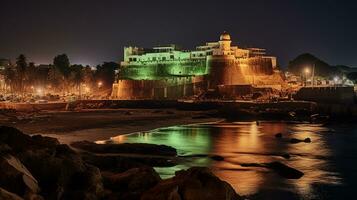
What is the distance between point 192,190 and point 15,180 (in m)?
3.68

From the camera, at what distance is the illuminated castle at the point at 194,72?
79.8m

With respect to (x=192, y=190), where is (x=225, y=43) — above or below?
above

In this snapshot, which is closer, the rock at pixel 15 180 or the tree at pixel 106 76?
the rock at pixel 15 180

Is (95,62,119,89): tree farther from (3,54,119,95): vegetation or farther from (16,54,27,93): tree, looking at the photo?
(16,54,27,93): tree

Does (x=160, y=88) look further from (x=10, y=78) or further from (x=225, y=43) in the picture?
(x=10, y=78)

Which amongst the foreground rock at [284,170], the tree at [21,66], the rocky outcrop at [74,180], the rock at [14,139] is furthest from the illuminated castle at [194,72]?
the rocky outcrop at [74,180]

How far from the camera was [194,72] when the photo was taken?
85312mm

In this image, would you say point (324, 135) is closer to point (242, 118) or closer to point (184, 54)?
point (242, 118)

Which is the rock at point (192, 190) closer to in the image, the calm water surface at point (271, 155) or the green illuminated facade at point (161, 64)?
the calm water surface at point (271, 155)

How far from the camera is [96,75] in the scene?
10725cm

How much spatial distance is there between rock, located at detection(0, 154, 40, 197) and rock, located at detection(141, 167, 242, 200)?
93.9 inches

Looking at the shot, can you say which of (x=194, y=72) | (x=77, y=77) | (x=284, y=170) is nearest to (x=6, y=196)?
(x=284, y=170)

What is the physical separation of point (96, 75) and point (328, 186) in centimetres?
9344

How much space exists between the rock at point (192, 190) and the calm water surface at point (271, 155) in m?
4.20
